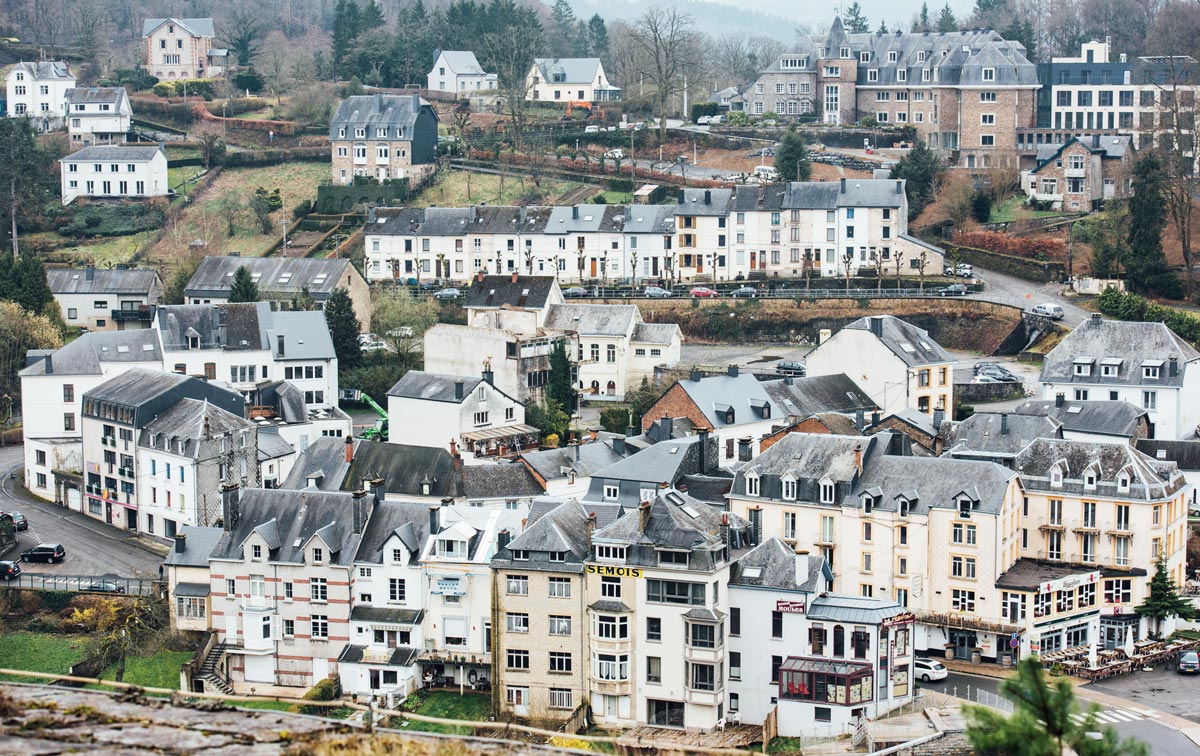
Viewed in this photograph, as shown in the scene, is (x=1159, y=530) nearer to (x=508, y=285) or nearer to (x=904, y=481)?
(x=904, y=481)

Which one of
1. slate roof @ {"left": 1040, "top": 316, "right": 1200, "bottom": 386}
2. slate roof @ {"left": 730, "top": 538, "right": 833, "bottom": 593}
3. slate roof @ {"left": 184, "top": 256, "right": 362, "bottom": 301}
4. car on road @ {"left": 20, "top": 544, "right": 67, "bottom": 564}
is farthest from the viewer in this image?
slate roof @ {"left": 184, "top": 256, "right": 362, "bottom": 301}

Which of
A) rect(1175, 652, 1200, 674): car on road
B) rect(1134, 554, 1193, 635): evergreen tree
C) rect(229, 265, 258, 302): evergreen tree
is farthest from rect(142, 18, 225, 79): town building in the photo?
rect(1175, 652, 1200, 674): car on road

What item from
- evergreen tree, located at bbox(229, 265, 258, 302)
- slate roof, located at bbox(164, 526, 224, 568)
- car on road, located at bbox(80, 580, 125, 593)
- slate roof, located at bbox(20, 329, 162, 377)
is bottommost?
car on road, located at bbox(80, 580, 125, 593)

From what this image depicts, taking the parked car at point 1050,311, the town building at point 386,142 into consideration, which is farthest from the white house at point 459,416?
the town building at point 386,142

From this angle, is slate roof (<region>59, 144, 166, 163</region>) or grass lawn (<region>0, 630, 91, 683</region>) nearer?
grass lawn (<region>0, 630, 91, 683</region>)

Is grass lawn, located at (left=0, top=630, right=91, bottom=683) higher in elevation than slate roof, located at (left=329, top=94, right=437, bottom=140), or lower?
lower

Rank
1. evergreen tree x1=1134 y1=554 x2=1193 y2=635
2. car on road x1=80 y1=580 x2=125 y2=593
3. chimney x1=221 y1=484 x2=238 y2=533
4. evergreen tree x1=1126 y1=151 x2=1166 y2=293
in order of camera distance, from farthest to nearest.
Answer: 1. evergreen tree x1=1126 y1=151 x2=1166 y2=293
2. car on road x1=80 y1=580 x2=125 y2=593
3. chimney x1=221 y1=484 x2=238 y2=533
4. evergreen tree x1=1134 y1=554 x2=1193 y2=635

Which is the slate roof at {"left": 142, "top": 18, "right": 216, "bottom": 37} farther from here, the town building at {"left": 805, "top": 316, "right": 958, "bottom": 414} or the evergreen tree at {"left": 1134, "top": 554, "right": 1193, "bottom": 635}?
the evergreen tree at {"left": 1134, "top": 554, "right": 1193, "bottom": 635}
